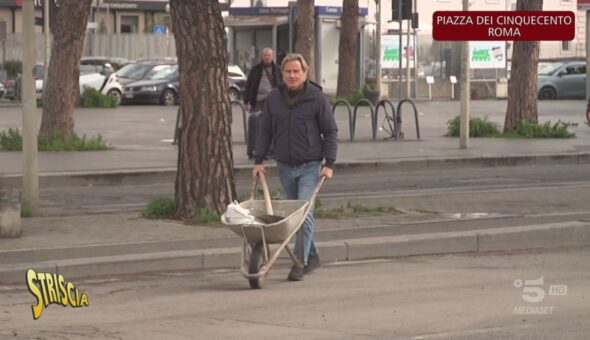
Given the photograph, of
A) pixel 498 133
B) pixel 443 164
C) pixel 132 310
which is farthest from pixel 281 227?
pixel 498 133

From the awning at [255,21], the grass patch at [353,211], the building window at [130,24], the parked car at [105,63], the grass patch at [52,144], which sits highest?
the building window at [130,24]

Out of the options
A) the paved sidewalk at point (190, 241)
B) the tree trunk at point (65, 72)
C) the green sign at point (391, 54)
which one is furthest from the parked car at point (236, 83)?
the paved sidewalk at point (190, 241)

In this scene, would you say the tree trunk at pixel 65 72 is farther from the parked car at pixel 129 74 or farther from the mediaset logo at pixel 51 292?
the parked car at pixel 129 74

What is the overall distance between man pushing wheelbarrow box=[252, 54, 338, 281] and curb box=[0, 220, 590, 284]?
0.98 metres

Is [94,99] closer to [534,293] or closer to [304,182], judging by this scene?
[304,182]

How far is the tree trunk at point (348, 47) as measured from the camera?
4275 centimetres

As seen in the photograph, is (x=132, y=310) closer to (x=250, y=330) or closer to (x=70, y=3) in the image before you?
(x=250, y=330)

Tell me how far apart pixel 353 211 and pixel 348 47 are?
29035 millimetres

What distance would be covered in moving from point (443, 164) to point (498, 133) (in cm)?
559

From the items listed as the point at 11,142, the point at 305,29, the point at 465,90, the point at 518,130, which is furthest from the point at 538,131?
the point at 11,142

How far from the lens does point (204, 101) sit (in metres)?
13.6

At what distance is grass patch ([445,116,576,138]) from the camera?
2800 cm

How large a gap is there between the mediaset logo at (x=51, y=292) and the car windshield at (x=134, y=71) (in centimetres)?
3648

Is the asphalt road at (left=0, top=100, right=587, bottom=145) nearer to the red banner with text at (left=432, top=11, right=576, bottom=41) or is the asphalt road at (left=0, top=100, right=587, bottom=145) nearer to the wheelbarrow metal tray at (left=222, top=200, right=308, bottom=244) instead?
the red banner with text at (left=432, top=11, right=576, bottom=41)
